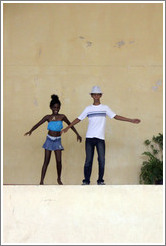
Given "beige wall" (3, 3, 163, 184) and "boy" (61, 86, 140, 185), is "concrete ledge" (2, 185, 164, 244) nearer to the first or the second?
"boy" (61, 86, 140, 185)

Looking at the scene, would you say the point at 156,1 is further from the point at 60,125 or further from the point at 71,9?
the point at 60,125

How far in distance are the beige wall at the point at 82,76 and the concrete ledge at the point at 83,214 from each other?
2725mm

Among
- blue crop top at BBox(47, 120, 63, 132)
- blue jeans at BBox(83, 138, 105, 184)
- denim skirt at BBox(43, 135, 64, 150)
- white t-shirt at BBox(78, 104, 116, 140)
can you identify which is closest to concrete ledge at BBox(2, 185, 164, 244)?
blue jeans at BBox(83, 138, 105, 184)

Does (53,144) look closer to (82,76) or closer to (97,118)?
(97,118)

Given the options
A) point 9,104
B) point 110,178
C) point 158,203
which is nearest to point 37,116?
point 9,104

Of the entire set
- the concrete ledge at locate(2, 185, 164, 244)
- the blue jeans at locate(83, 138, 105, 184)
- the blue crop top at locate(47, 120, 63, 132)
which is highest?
the blue crop top at locate(47, 120, 63, 132)

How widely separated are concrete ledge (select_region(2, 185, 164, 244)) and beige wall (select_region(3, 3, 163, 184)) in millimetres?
2725

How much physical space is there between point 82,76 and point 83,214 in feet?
11.7

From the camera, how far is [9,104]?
1095cm

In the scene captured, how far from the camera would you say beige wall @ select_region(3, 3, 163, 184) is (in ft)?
35.2

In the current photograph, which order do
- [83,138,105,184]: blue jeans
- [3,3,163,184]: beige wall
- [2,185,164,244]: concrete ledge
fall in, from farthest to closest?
1. [3,3,163,184]: beige wall
2. [83,138,105,184]: blue jeans
3. [2,185,164,244]: concrete ledge

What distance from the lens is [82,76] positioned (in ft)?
35.5

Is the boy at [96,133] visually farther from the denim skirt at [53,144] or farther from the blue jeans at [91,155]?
the denim skirt at [53,144]

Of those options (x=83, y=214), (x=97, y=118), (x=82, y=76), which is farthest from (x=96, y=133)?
(x=82, y=76)
